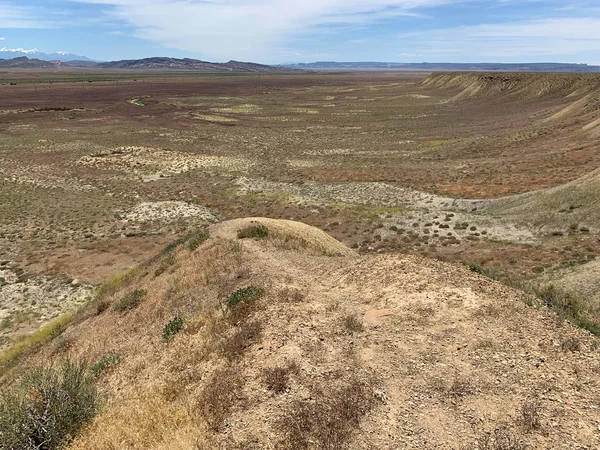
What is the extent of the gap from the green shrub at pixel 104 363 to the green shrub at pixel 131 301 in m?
3.75

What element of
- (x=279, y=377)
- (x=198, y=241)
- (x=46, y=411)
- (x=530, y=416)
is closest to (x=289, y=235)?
(x=198, y=241)

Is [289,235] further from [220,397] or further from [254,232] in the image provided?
[220,397]

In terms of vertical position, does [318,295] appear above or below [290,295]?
below

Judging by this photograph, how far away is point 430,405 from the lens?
8.05m

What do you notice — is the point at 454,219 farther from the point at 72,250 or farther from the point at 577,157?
the point at 72,250

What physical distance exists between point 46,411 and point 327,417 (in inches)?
198

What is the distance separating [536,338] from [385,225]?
20531 millimetres

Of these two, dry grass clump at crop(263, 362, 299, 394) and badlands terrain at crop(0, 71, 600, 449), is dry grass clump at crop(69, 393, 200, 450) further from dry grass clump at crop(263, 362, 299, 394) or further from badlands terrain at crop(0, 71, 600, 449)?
dry grass clump at crop(263, 362, 299, 394)

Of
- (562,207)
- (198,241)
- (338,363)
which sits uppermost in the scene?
(338,363)

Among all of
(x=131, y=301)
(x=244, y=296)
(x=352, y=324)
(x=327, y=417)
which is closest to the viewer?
(x=327, y=417)

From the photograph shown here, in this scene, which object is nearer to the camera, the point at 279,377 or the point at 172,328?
the point at 279,377

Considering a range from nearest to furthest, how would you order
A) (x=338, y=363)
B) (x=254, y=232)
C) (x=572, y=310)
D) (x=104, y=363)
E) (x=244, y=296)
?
(x=338, y=363) < (x=104, y=363) < (x=244, y=296) < (x=572, y=310) < (x=254, y=232)

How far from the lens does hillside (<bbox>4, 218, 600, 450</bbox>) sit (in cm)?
754

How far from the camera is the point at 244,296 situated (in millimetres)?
12609
